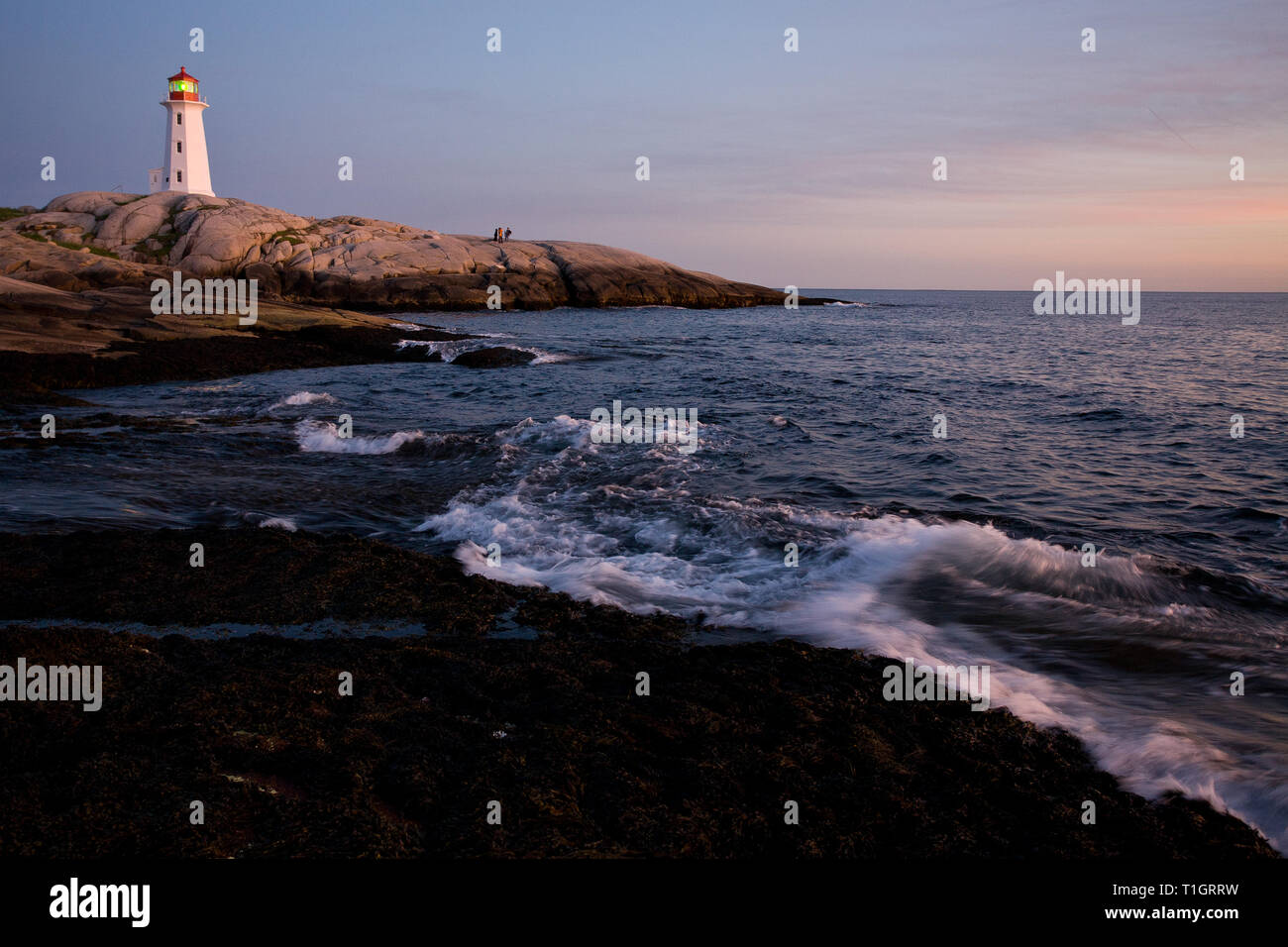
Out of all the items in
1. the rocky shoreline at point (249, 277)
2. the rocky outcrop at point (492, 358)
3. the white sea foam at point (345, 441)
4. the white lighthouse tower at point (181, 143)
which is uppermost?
the white lighthouse tower at point (181, 143)

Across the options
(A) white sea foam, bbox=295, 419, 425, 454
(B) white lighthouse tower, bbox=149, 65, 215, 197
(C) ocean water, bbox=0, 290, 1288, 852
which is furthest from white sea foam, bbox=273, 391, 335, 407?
(B) white lighthouse tower, bbox=149, 65, 215, 197

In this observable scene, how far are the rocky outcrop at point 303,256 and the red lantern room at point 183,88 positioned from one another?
11000mm

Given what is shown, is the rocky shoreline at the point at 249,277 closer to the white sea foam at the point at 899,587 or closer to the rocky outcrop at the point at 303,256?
the rocky outcrop at the point at 303,256

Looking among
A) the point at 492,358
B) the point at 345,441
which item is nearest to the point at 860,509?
the point at 345,441

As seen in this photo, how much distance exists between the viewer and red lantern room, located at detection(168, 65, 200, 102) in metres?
70.2

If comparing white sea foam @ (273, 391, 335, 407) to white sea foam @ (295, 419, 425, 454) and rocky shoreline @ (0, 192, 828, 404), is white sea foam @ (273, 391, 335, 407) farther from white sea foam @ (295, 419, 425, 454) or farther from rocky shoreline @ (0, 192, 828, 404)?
rocky shoreline @ (0, 192, 828, 404)

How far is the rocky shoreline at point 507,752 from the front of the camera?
4055 mm

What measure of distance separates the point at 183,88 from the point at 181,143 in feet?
15.7

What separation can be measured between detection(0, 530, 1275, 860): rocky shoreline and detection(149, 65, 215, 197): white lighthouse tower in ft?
256

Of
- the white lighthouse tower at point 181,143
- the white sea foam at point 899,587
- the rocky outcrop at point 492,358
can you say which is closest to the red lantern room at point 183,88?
the white lighthouse tower at point 181,143

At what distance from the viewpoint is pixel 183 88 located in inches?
2766

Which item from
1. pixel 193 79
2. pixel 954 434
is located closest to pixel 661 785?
pixel 954 434

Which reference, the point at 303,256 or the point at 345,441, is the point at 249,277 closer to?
the point at 303,256

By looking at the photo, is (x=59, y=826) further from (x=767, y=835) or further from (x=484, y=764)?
(x=767, y=835)
